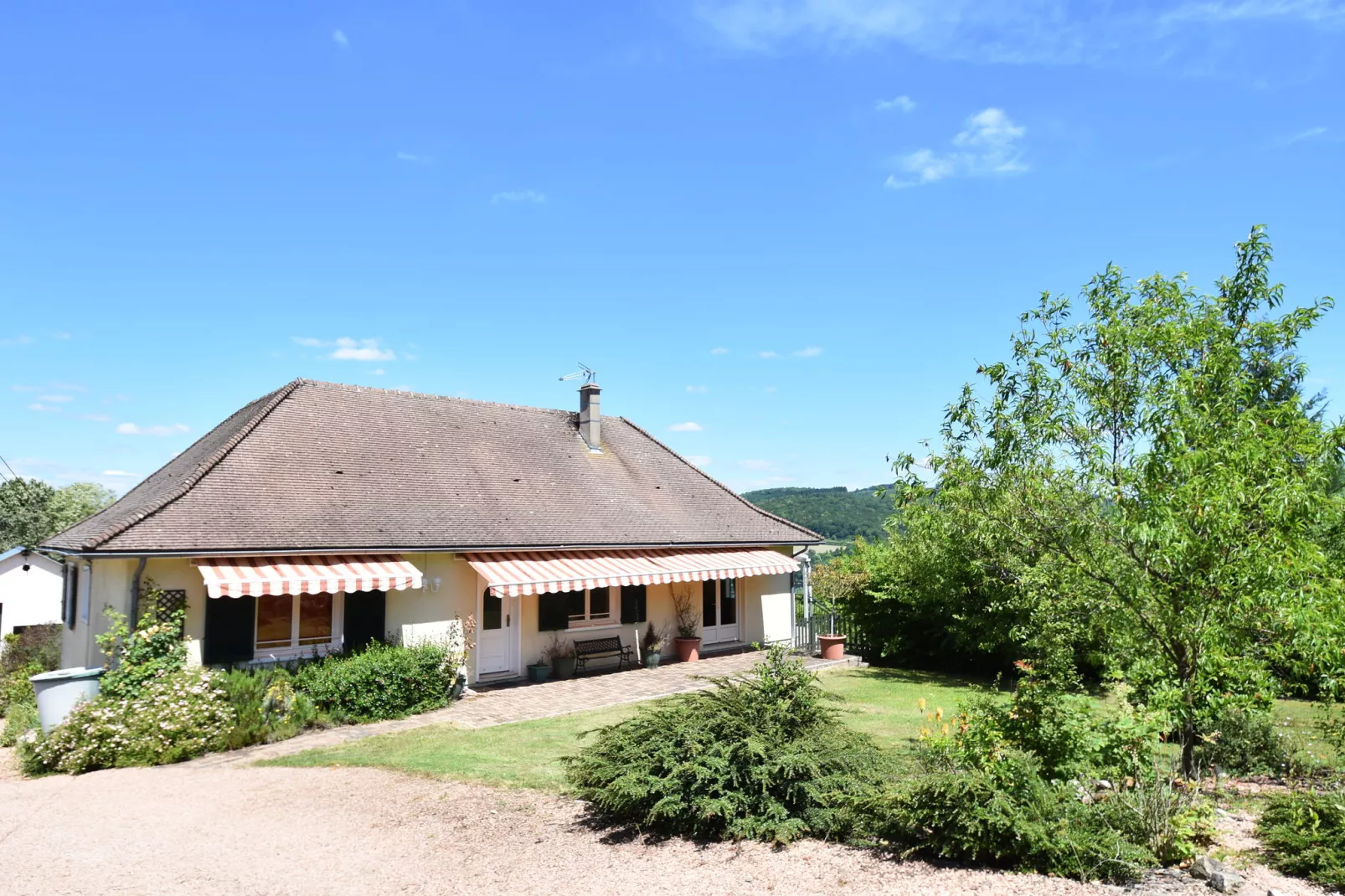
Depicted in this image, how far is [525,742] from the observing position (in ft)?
43.3

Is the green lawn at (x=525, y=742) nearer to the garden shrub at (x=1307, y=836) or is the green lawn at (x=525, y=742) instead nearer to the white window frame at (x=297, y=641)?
the white window frame at (x=297, y=641)

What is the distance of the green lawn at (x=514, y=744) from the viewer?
1126cm

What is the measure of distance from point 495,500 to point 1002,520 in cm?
1396

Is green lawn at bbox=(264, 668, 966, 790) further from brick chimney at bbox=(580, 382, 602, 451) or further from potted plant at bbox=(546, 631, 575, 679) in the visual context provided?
brick chimney at bbox=(580, 382, 602, 451)

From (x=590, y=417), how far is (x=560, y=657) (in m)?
8.42

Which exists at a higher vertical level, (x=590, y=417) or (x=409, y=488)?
(x=590, y=417)

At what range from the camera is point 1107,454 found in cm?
881

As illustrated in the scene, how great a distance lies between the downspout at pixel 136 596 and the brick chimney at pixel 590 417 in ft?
43.3

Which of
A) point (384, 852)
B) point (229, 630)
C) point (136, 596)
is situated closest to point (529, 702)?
point (229, 630)

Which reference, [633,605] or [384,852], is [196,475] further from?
[384,852]

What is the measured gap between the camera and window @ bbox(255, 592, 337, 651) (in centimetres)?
1616

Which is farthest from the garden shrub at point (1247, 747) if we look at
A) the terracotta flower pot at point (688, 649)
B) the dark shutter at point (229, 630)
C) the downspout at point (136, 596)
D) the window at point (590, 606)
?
the downspout at point (136, 596)

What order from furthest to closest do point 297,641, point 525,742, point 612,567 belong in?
point 612,567 < point 297,641 < point 525,742

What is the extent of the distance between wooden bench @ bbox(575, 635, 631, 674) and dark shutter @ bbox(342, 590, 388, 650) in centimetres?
514
